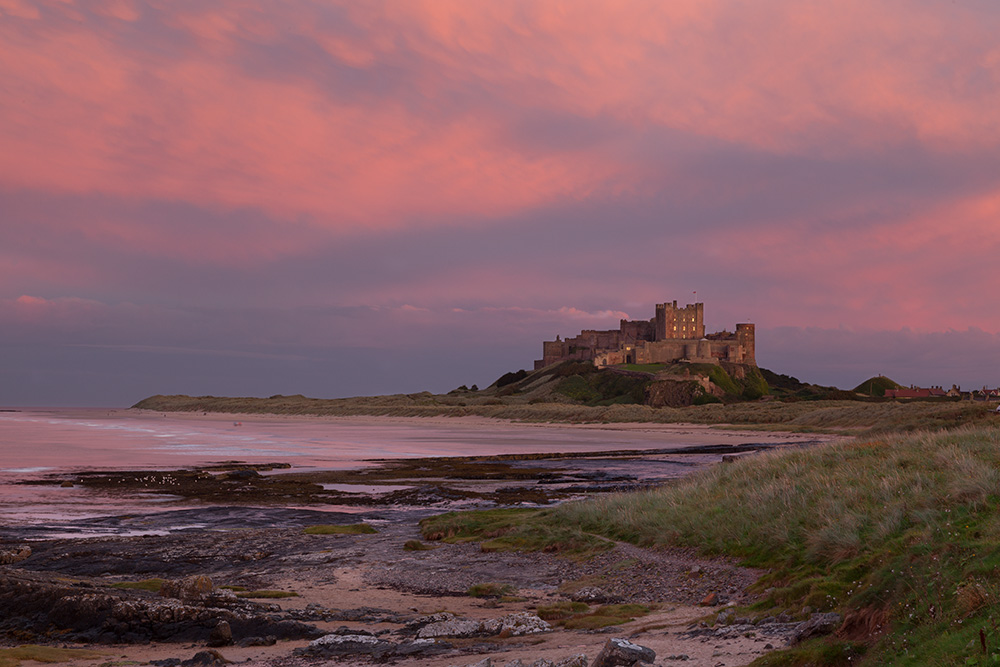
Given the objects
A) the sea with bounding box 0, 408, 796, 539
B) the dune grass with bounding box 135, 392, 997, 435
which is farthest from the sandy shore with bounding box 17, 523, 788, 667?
the dune grass with bounding box 135, 392, 997, 435

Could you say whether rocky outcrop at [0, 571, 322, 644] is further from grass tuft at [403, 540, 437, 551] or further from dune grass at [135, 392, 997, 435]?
dune grass at [135, 392, 997, 435]

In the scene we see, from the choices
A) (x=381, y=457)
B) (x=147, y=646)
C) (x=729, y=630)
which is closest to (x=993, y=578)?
(x=729, y=630)

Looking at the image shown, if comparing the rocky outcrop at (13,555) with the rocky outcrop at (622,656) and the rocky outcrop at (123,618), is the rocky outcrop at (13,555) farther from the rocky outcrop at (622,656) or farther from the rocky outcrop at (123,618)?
the rocky outcrop at (622,656)

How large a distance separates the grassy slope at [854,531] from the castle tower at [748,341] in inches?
6765

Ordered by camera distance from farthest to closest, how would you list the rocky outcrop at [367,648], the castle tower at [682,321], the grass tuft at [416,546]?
1. the castle tower at [682,321]
2. the grass tuft at [416,546]
3. the rocky outcrop at [367,648]

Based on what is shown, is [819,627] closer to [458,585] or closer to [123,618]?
[458,585]

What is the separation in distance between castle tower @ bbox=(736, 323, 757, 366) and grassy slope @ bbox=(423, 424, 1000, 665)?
6765 inches

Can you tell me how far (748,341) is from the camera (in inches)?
7382

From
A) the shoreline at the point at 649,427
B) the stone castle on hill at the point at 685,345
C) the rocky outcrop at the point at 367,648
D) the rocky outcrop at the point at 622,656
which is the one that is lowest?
the shoreline at the point at 649,427

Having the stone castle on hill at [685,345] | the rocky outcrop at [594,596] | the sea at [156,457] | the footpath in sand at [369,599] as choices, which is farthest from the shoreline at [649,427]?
the stone castle on hill at [685,345]

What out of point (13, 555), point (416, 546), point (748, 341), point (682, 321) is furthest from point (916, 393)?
point (13, 555)

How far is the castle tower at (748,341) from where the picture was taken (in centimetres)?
18688

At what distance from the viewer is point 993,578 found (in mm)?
8266

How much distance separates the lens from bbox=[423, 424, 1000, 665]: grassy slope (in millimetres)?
7965
